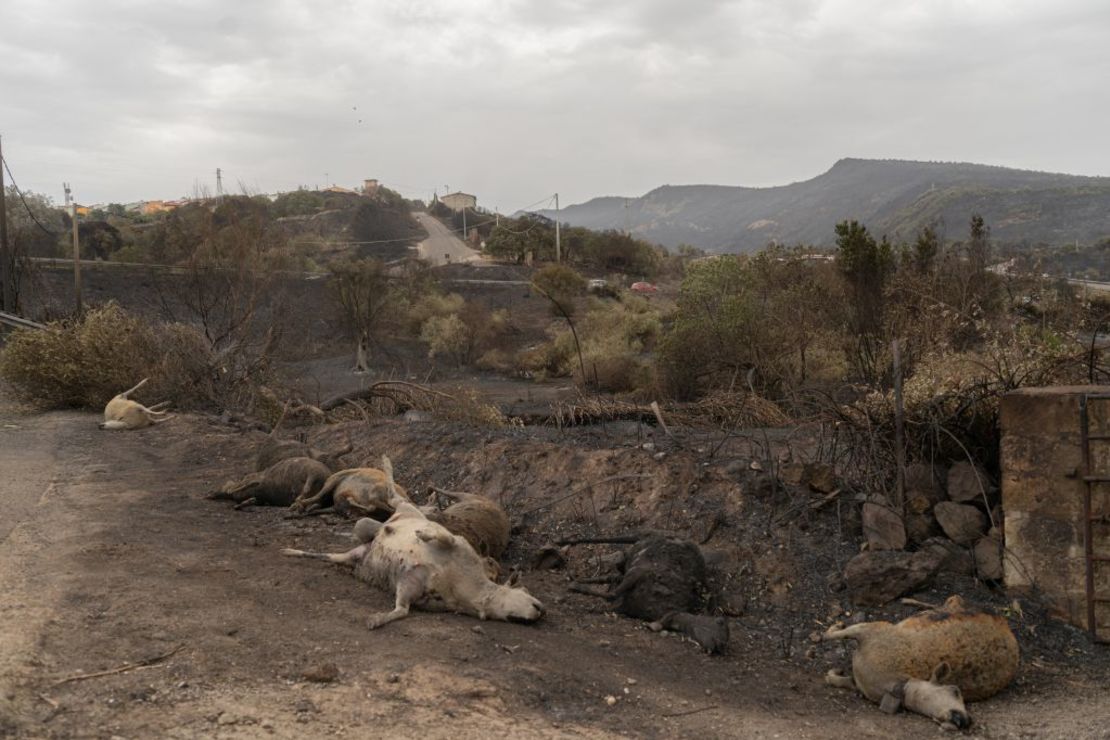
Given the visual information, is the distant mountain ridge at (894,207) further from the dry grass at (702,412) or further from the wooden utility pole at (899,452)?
the wooden utility pole at (899,452)

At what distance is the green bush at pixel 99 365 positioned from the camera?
52.1 feet

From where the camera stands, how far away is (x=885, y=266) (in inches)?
746

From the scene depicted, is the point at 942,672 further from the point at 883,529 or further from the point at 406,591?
the point at 406,591

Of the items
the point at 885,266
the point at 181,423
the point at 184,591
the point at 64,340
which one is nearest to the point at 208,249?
the point at 64,340

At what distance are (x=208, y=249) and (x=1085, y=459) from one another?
85.2 feet

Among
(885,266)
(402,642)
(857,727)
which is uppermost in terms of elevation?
(885,266)

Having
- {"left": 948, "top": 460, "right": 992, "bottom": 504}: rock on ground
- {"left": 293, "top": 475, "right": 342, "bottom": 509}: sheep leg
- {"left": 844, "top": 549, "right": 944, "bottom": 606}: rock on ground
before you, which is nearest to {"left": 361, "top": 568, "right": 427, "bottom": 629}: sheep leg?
{"left": 293, "top": 475, "right": 342, "bottom": 509}: sheep leg

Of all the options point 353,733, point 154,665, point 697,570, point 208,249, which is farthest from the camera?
point 208,249

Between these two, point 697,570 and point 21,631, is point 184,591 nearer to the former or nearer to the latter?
point 21,631

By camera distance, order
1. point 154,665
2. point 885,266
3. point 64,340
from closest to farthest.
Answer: point 154,665
point 64,340
point 885,266

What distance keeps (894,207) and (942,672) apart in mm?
116387

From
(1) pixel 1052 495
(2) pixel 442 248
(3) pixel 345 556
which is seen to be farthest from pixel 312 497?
(2) pixel 442 248

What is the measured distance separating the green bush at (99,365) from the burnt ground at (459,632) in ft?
21.3

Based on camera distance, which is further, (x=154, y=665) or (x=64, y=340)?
(x=64, y=340)
